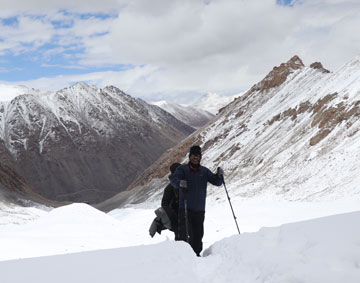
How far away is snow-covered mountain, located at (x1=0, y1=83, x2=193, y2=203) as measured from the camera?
13012 cm

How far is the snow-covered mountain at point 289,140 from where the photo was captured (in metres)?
28.1

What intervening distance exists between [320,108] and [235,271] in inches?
1591

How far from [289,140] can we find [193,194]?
120 ft

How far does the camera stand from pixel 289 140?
42188mm

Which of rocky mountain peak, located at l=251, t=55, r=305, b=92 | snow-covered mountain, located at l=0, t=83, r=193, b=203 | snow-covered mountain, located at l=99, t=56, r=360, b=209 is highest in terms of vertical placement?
snow-covered mountain, located at l=0, t=83, r=193, b=203

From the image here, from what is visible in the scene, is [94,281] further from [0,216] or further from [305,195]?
[0,216]

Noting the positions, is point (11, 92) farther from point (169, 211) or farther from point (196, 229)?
point (196, 229)

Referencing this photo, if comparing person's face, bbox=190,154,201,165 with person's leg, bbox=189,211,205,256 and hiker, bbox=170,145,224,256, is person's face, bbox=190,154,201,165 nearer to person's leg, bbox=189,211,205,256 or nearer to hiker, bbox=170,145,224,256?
hiker, bbox=170,145,224,256

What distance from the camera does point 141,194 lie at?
199ft

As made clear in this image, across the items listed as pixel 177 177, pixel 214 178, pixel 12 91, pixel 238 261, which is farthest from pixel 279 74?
pixel 12 91

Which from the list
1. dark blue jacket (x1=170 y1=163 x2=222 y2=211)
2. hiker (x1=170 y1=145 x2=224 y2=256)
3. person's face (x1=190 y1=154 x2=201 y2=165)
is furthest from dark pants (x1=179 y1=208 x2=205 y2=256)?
person's face (x1=190 y1=154 x2=201 y2=165)

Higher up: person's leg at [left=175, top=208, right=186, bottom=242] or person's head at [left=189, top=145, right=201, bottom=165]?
person's head at [left=189, top=145, right=201, bottom=165]

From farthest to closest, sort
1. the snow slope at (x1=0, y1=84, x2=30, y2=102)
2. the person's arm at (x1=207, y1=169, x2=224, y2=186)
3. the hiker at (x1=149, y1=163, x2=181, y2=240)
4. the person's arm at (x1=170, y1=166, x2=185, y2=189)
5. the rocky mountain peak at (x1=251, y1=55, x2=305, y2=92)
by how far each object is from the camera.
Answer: the snow slope at (x1=0, y1=84, x2=30, y2=102)
the rocky mountain peak at (x1=251, y1=55, x2=305, y2=92)
the hiker at (x1=149, y1=163, x2=181, y2=240)
the person's arm at (x1=207, y1=169, x2=224, y2=186)
the person's arm at (x1=170, y1=166, x2=185, y2=189)

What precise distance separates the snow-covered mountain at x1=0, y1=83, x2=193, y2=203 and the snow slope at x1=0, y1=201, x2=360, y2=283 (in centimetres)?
11545
